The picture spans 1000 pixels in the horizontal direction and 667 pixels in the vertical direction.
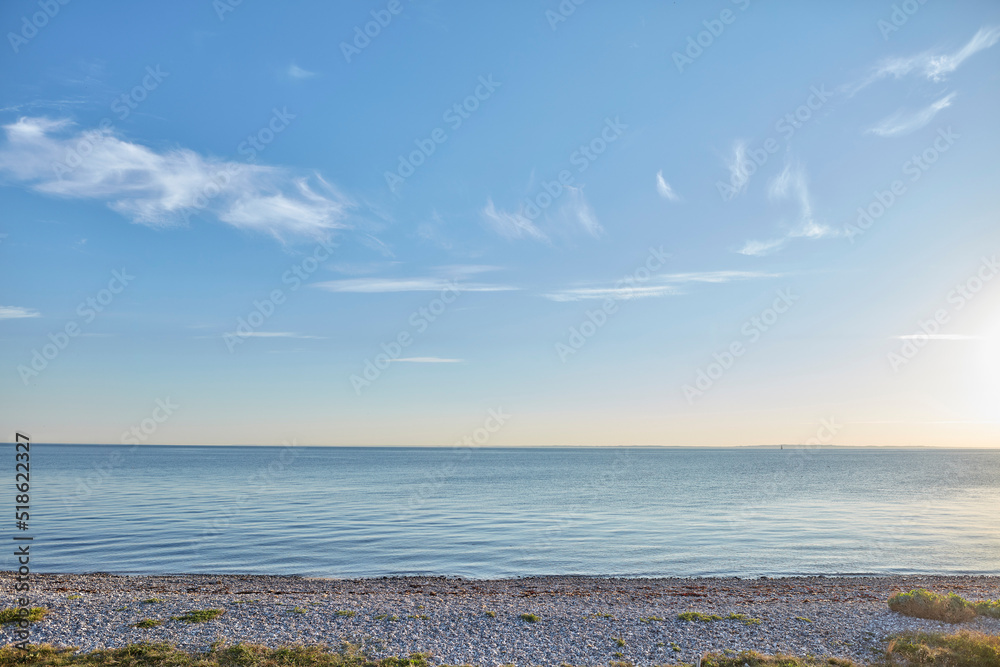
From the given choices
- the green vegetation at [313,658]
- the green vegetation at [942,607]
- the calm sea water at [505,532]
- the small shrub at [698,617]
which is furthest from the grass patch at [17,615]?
the green vegetation at [942,607]

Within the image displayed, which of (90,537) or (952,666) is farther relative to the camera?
(90,537)

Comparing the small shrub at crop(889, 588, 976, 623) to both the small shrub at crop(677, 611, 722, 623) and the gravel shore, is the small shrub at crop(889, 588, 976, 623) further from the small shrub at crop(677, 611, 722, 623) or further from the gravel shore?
the small shrub at crop(677, 611, 722, 623)

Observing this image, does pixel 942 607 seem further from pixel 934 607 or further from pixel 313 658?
pixel 313 658

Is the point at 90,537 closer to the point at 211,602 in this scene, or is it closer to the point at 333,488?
the point at 211,602

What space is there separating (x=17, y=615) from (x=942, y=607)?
29316 mm

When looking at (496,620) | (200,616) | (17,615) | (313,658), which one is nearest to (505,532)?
(496,620)

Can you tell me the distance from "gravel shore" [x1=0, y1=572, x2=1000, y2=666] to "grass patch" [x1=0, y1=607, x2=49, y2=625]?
31 centimetres

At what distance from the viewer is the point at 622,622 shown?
62.7 feet

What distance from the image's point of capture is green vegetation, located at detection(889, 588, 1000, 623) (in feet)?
64.8

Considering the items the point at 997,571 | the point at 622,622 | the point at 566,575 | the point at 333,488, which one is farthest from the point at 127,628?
the point at 333,488

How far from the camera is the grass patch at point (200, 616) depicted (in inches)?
707

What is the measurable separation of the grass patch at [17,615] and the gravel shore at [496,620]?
314mm

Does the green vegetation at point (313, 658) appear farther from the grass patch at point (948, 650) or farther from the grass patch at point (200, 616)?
the grass patch at point (200, 616)

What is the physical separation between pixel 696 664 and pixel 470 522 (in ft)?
117
